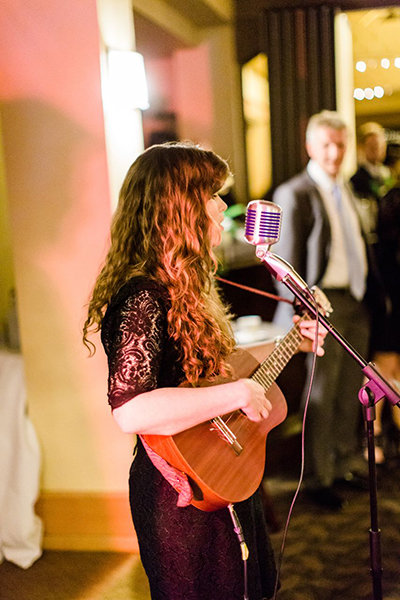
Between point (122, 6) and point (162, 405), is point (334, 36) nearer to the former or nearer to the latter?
point (122, 6)

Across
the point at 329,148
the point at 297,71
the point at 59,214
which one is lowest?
the point at 59,214

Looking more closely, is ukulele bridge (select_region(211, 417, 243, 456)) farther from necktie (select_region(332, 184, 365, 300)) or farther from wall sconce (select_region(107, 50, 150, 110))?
necktie (select_region(332, 184, 365, 300))

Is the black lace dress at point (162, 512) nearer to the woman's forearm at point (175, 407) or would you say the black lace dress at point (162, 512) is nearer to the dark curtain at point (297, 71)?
the woman's forearm at point (175, 407)

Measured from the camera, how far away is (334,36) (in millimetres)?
4547

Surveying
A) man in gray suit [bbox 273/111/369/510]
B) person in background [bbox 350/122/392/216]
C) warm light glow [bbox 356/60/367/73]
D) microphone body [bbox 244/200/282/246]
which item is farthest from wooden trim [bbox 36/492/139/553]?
warm light glow [bbox 356/60/367/73]

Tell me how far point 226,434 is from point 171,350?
230mm

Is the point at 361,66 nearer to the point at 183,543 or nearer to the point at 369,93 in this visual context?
the point at 369,93

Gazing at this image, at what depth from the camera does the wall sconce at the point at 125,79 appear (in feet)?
8.38

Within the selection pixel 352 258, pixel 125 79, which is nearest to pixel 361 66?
pixel 352 258

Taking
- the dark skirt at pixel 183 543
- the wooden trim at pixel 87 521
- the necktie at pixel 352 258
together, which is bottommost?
the wooden trim at pixel 87 521

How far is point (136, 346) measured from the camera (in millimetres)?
1268

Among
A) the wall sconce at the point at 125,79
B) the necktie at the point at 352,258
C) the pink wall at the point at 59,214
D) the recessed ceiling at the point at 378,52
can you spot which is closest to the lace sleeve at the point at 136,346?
the pink wall at the point at 59,214

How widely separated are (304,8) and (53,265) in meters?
2.88

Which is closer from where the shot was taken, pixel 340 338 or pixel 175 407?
pixel 175 407
